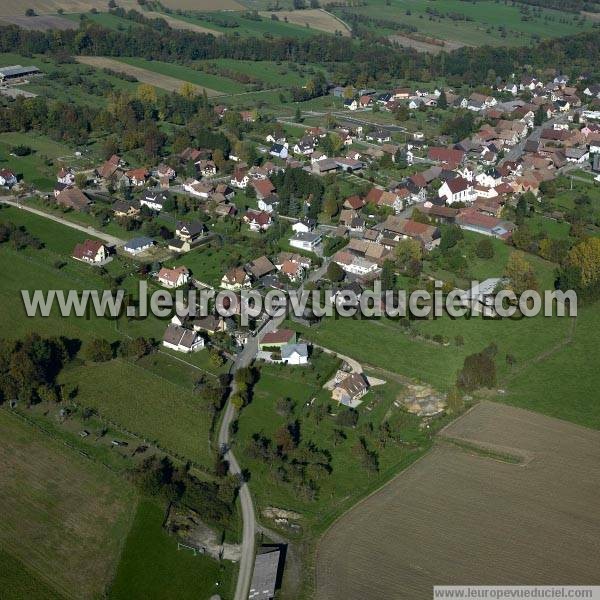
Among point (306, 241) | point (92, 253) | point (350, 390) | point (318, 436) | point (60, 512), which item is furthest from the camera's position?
point (306, 241)

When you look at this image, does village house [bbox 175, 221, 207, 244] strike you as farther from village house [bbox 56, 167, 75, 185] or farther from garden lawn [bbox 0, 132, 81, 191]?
garden lawn [bbox 0, 132, 81, 191]

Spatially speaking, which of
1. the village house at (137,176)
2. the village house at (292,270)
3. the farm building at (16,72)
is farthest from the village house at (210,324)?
the farm building at (16,72)

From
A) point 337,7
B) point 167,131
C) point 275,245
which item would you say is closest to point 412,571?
point 275,245

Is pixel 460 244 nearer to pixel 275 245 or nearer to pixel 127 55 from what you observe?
pixel 275 245

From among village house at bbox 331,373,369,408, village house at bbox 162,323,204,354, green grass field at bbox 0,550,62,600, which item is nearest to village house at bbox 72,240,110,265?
village house at bbox 162,323,204,354

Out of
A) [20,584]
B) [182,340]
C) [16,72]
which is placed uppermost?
[16,72]

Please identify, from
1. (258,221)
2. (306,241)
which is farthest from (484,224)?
(258,221)

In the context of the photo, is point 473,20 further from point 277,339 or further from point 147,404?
point 147,404
